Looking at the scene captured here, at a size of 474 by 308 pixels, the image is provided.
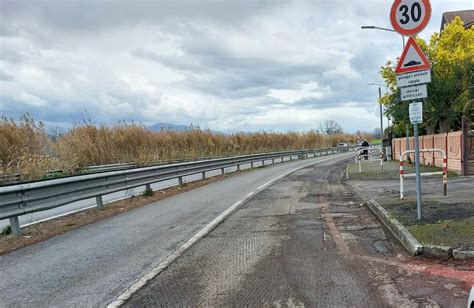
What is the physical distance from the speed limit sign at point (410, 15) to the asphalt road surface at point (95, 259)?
5065mm

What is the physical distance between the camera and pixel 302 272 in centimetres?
520

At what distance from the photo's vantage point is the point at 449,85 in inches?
916

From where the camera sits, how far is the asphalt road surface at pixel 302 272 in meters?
4.33

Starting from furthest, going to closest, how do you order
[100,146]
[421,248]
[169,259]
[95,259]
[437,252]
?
[100,146]
[95,259]
[169,259]
[421,248]
[437,252]

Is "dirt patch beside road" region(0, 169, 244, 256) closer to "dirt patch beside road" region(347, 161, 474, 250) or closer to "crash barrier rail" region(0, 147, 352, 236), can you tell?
"crash barrier rail" region(0, 147, 352, 236)

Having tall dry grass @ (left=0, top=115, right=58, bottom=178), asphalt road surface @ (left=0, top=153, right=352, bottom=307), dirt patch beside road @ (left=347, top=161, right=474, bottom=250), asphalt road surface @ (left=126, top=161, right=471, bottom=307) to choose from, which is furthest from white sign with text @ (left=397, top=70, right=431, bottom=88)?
tall dry grass @ (left=0, top=115, right=58, bottom=178)

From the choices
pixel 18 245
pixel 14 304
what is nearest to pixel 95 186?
pixel 18 245

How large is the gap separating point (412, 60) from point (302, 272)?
421cm

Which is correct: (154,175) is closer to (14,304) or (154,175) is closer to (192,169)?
(192,169)

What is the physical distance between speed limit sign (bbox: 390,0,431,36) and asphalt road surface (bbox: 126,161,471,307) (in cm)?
348

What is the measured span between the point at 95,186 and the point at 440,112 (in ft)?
67.0

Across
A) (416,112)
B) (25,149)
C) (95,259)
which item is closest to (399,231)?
(416,112)

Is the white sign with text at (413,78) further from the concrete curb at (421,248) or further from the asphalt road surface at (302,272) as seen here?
the asphalt road surface at (302,272)

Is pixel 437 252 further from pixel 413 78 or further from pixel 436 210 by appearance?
pixel 413 78
